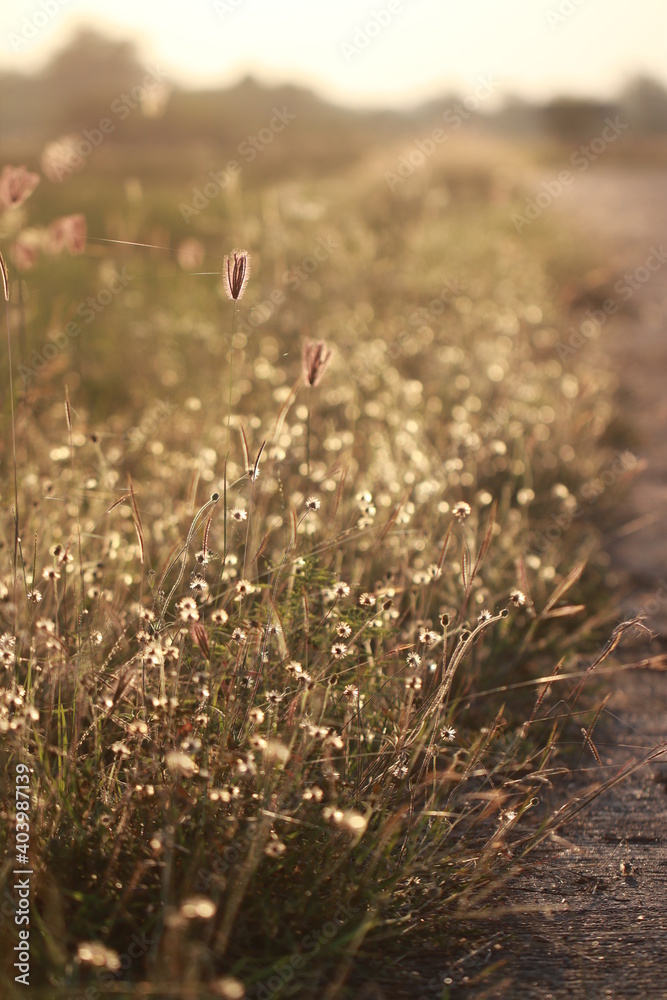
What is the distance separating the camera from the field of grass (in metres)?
1.55

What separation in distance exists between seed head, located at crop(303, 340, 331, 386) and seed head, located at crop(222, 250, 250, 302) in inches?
7.2

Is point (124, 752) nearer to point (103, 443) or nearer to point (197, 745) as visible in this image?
point (197, 745)

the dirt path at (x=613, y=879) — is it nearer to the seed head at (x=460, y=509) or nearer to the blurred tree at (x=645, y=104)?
the seed head at (x=460, y=509)

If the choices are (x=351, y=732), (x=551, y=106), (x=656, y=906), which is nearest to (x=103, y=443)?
(x=351, y=732)

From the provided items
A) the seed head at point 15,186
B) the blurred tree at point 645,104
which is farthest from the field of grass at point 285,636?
the blurred tree at point 645,104

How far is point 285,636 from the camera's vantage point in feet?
6.59

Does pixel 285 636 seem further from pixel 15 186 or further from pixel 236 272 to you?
pixel 15 186

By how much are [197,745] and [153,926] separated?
0.35m

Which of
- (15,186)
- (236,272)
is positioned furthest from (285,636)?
(15,186)

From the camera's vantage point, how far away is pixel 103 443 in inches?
168

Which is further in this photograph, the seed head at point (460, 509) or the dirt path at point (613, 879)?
the seed head at point (460, 509)

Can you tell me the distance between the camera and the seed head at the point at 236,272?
1.71 metres

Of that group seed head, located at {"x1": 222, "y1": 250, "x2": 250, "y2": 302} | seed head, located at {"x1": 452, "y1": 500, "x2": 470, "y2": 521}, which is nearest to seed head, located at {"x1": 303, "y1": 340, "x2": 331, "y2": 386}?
seed head, located at {"x1": 222, "y1": 250, "x2": 250, "y2": 302}

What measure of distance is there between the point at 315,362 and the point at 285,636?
624mm
